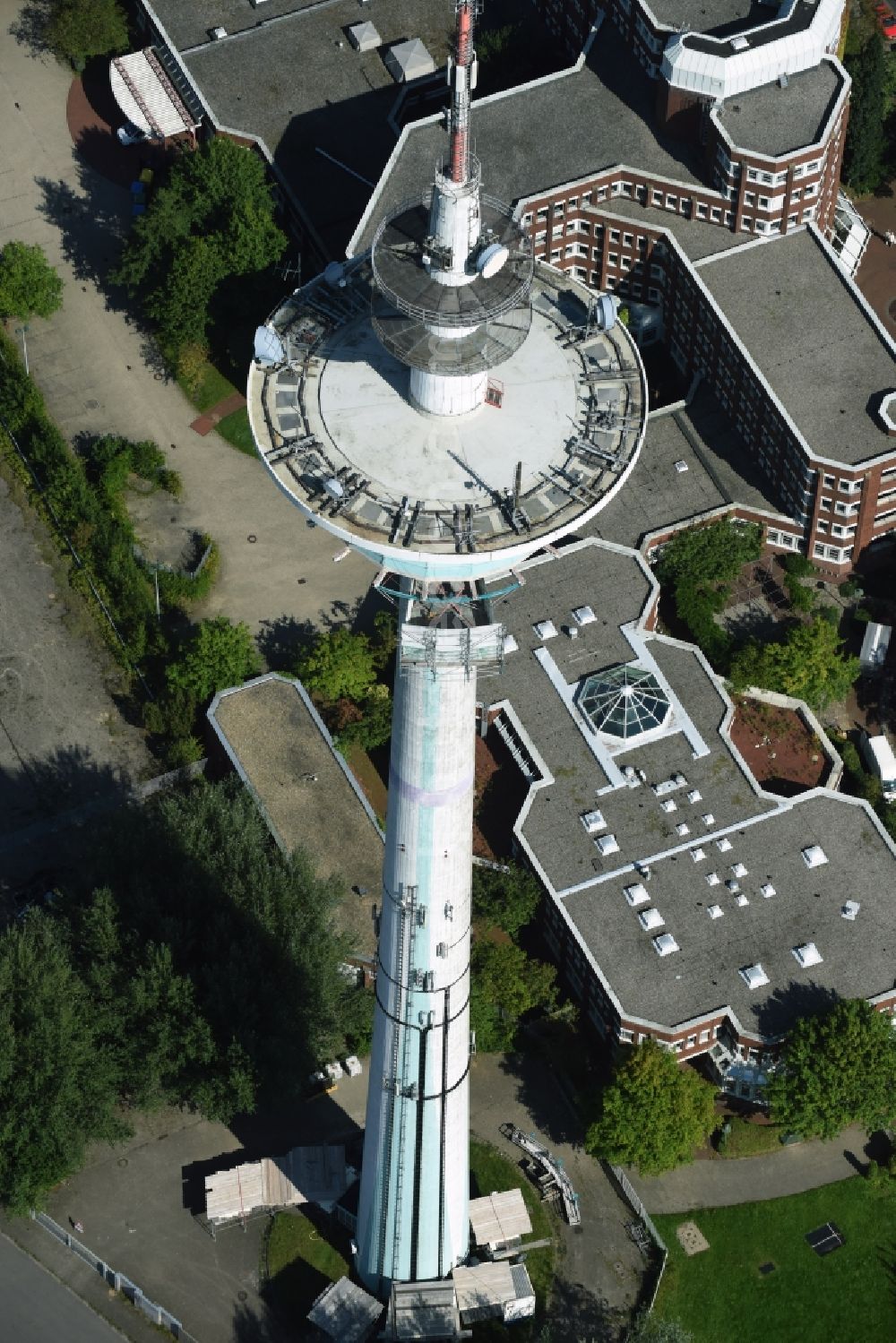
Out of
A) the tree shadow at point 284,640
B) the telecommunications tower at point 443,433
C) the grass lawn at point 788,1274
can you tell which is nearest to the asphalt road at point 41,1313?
the grass lawn at point 788,1274

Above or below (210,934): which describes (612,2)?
above

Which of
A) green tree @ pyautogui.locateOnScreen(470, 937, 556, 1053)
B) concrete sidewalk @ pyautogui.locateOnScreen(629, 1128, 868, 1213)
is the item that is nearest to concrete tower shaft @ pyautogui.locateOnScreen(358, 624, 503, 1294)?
concrete sidewalk @ pyautogui.locateOnScreen(629, 1128, 868, 1213)

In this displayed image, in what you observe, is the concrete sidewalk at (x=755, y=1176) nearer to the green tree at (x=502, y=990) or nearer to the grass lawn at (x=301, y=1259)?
the green tree at (x=502, y=990)

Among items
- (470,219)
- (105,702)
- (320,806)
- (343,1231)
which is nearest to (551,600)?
(320,806)

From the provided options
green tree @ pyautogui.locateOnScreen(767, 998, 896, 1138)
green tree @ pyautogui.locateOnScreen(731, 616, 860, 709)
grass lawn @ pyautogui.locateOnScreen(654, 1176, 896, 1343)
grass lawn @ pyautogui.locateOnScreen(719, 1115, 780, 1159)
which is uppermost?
green tree @ pyautogui.locateOnScreen(731, 616, 860, 709)

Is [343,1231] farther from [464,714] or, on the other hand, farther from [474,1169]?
[464,714]

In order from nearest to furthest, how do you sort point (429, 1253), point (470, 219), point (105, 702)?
point (470, 219) → point (429, 1253) → point (105, 702)

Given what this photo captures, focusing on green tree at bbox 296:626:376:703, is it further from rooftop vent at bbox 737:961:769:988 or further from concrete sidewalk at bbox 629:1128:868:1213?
concrete sidewalk at bbox 629:1128:868:1213
